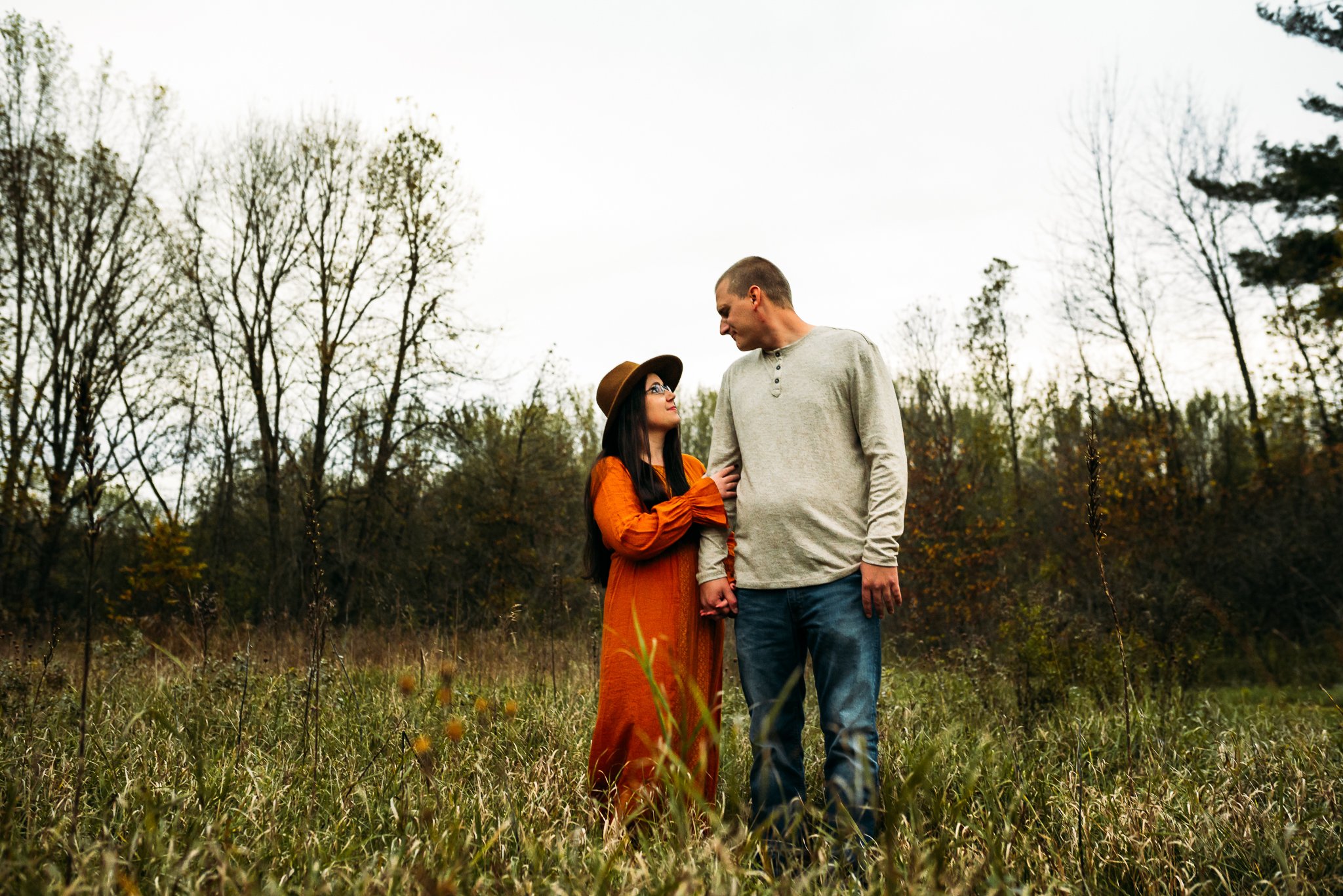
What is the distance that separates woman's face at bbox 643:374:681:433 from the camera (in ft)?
10.6

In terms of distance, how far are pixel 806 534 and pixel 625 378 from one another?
951 millimetres

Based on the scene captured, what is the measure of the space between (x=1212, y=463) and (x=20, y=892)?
1783 centimetres

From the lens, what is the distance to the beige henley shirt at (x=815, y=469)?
2705mm

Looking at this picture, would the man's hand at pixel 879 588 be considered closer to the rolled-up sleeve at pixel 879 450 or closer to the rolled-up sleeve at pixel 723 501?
the rolled-up sleeve at pixel 879 450

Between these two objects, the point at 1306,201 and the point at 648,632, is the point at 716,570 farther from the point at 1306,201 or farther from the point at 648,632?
the point at 1306,201

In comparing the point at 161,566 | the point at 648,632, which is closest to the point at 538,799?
the point at 648,632

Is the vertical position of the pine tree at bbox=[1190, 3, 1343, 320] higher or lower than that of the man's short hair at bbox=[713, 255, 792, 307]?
higher

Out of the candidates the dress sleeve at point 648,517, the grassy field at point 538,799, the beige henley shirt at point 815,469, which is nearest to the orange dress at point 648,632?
the dress sleeve at point 648,517

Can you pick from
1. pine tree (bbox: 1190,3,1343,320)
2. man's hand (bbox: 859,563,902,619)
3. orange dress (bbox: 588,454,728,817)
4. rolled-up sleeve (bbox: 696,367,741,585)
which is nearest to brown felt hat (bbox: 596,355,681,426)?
rolled-up sleeve (bbox: 696,367,741,585)

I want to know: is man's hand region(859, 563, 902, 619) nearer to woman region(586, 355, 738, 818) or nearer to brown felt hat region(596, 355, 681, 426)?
woman region(586, 355, 738, 818)

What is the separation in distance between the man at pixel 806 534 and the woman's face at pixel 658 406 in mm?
306

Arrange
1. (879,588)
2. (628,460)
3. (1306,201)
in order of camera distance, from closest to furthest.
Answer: (879,588)
(628,460)
(1306,201)

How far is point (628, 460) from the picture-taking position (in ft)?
10.4

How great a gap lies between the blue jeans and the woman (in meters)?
0.19
